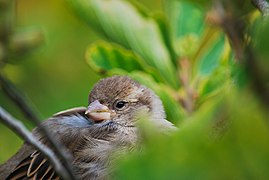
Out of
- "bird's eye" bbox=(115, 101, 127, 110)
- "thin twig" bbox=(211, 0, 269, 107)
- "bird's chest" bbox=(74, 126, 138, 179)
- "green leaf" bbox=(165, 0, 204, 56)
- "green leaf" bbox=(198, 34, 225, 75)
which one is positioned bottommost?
"bird's chest" bbox=(74, 126, 138, 179)

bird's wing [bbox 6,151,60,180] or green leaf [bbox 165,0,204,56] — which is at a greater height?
green leaf [bbox 165,0,204,56]

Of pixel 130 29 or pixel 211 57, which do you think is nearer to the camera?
pixel 130 29

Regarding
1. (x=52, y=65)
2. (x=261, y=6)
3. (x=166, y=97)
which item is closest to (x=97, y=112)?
(x=166, y=97)

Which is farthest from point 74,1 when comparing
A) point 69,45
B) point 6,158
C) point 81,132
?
point 69,45

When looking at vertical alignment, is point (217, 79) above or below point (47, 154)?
below

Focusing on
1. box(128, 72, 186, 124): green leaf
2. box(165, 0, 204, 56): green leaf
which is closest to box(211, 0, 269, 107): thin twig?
box(128, 72, 186, 124): green leaf

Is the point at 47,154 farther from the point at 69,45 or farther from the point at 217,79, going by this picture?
the point at 69,45

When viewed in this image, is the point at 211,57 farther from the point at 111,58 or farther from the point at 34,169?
the point at 34,169

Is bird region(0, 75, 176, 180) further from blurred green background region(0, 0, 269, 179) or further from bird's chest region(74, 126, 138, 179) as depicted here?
blurred green background region(0, 0, 269, 179)
